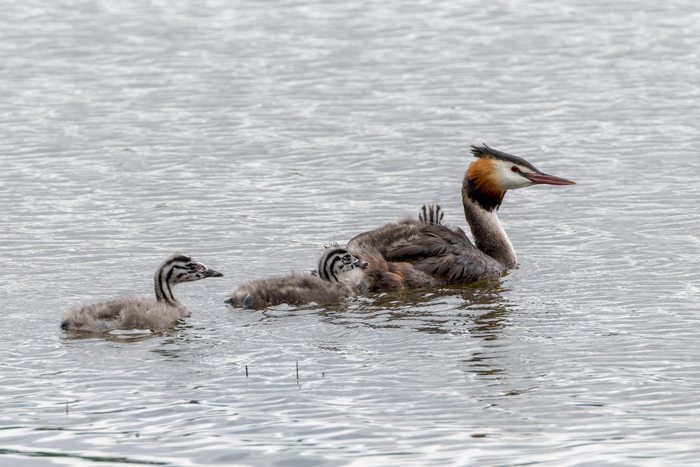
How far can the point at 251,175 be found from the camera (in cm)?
1494

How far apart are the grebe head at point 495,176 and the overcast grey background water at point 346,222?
2.46 feet

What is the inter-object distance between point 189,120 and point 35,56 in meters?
6.15

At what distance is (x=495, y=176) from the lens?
463 inches

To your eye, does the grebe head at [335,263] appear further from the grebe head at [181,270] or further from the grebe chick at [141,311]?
the grebe chick at [141,311]

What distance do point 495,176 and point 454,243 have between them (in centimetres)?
103

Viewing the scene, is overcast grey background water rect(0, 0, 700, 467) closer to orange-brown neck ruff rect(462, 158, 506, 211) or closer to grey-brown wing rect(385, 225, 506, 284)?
grey-brown wing rect(385, 225, 506, 284)

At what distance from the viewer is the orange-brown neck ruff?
11.7 meters

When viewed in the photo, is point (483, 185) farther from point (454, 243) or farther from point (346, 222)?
point (346, 222)

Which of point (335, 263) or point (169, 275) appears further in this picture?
point (335, 263)

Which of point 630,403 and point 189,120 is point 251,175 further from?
point 630,403

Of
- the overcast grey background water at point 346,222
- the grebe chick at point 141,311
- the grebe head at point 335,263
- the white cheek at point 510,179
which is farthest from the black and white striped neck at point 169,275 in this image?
the white cheek at point 510,179

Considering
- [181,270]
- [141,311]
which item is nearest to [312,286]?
Result: [181,270]

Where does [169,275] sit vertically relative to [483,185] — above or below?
below

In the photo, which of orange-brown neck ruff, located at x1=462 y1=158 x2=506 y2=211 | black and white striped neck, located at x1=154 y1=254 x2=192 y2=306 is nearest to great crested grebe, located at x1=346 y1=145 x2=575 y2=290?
orange-brown neck ruff, located at x1=462 y1=158 x2=506 y2=211
